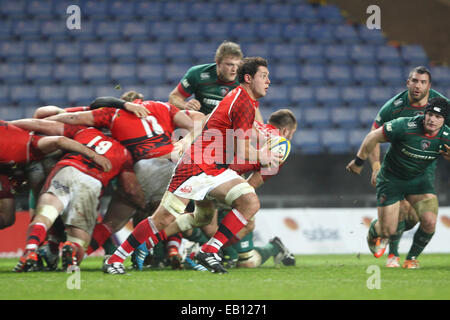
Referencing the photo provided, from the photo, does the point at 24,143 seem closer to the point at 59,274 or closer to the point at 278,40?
the point at 59,274

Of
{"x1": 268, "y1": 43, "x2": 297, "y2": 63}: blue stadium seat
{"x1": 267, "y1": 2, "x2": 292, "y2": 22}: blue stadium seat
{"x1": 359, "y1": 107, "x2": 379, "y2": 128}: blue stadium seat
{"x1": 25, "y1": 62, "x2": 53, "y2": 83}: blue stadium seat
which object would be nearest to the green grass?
{"x1": 359, "y1": 107, "x2": 379, "y2": 128}: blue stadium seat

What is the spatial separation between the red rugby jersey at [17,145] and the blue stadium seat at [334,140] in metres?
6.94

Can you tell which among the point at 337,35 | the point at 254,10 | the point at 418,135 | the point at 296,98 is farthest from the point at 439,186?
the point at 254,10

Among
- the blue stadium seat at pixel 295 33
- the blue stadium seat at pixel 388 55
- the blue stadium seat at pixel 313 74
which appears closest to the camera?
the blue stadium seat at pixel 313 74

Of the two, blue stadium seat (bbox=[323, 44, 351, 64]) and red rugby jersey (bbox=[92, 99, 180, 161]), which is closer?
red rugby jersey (bbox=[92, 99, 180, 161])

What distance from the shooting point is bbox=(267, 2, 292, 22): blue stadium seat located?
46.6ft

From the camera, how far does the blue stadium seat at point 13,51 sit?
41.4 feet

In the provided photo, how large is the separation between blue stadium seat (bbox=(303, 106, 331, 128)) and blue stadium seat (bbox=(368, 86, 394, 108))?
1.23m

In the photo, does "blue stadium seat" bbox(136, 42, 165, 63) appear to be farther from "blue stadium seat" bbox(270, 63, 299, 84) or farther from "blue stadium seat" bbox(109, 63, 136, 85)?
"blue stadium seat" bbox(270, 63, 299, 84)

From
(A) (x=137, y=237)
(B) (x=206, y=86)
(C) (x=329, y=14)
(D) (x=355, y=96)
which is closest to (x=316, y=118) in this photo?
(D) (x=355, y=96)

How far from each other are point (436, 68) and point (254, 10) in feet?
14.6

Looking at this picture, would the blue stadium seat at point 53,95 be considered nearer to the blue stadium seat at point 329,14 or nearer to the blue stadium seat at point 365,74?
the blue stadium seat at point 365,74

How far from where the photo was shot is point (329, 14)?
14508 millimetres

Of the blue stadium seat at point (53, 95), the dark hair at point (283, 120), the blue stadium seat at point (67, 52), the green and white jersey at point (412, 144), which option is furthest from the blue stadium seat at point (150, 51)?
the green and white jersey at point (412, 144)
